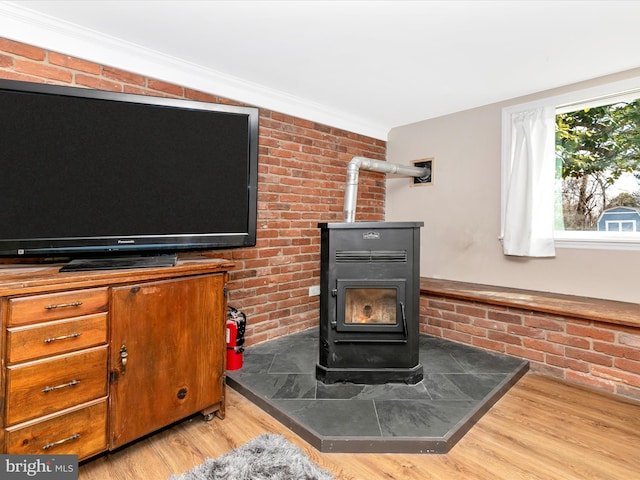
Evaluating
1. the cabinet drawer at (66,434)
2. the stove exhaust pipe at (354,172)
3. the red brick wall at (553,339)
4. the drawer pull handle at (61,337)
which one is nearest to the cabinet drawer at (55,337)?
the drawer pull handle at (61,337)

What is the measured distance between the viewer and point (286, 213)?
308 cm

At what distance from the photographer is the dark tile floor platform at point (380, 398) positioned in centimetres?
174

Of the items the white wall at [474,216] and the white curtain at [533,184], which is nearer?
the white wall at [474,216]

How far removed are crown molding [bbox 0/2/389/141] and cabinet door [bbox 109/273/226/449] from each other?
1.44 meters

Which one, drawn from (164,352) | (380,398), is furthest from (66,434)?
(380,398)

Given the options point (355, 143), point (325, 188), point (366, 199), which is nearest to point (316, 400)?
point (325, 188)

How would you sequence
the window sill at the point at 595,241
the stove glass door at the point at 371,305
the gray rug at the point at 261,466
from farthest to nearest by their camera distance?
the window sill at the point at 595,241 < the stove glass door at the point at 371,305 < the gray rug at the point at 261,466

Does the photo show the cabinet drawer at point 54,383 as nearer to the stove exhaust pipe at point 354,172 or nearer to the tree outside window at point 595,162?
the stove exhaust pipe at point 354,172

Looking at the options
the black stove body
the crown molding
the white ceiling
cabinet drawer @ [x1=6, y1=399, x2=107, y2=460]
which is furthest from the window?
cabinet drawer @ [x1=6, y1=399, x2=107, y2=460]

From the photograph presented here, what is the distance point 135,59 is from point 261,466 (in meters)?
2.41

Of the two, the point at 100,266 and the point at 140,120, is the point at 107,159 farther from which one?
the point at 100,266

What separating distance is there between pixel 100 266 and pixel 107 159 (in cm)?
52

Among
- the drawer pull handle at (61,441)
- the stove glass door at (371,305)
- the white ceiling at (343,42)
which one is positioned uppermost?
the white ceiling at (343,42)

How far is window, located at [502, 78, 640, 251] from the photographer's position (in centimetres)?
257
